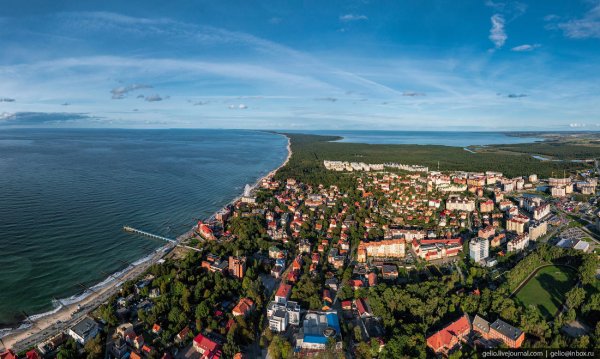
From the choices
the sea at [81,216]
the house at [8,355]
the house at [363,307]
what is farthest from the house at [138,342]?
the house at [363,307]

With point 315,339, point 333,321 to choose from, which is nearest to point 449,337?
point 333,321

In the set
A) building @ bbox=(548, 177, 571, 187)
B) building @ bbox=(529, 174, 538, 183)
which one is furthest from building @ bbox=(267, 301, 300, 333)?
building @ bbox=(529, 174, 538, 183)

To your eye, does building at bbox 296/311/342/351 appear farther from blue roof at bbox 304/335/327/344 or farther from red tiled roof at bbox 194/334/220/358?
red tiled roof at bbox 194/334/220/358

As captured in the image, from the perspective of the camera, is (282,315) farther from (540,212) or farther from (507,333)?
(540,212)

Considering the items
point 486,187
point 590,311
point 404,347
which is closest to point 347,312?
point 404,347

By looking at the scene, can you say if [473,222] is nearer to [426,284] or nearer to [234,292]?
[426,284]

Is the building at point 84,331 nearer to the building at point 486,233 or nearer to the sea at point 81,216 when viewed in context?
the sea at point 81,216
